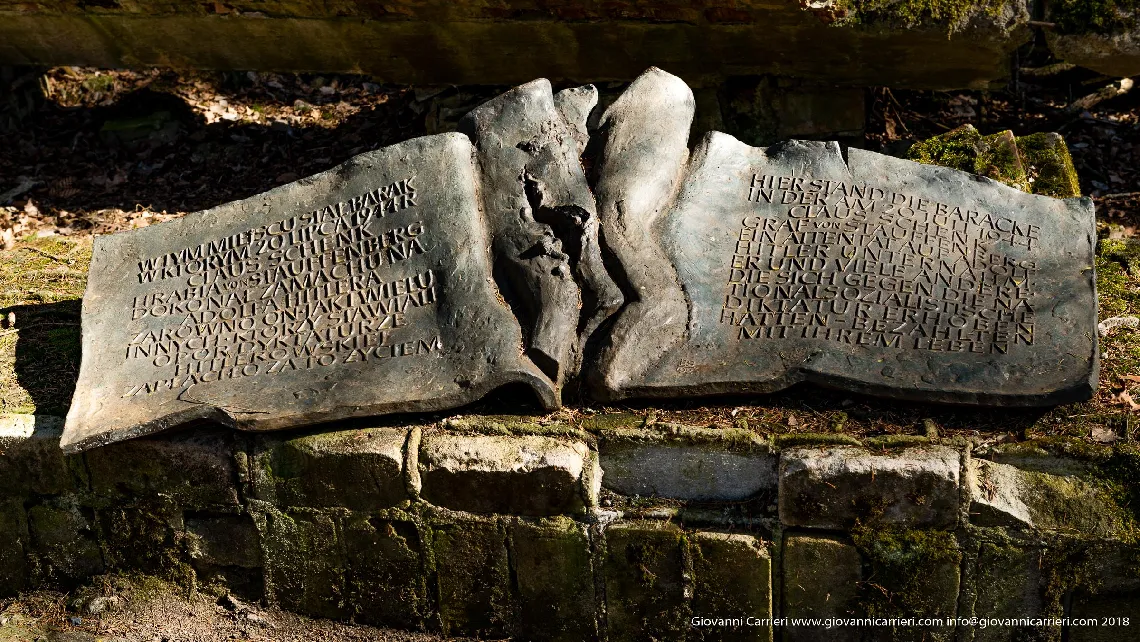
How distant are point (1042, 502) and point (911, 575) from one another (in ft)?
1.33

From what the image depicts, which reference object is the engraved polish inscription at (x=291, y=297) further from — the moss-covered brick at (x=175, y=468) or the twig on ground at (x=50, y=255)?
the twig on ground at (x=50, y=255)

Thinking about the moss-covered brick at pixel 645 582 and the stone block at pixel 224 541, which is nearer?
the moss-covered brick at pixel 645 582

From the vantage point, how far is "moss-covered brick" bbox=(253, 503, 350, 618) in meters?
3.62

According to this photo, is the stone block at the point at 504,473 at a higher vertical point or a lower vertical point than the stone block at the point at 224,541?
higher

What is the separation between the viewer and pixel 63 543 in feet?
12.8

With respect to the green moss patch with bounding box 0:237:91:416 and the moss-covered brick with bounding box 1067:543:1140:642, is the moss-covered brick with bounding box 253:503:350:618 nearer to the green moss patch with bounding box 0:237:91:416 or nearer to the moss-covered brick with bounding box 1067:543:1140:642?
the green moss patch with bounding box 0:237:91:416

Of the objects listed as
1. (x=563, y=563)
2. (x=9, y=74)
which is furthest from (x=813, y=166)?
(x=9, y=74)

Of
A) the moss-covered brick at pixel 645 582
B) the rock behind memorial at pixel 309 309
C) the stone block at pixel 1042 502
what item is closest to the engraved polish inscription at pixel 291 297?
the rock behind memorial at pixel 309 309

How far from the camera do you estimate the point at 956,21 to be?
5340 mm

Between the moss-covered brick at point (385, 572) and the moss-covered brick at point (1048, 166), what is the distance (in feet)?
8.90

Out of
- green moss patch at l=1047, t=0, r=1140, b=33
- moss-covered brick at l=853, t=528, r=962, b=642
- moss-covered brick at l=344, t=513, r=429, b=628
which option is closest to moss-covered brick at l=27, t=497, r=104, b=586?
moss-covered brick at l=344, t=513, r=429, b=628

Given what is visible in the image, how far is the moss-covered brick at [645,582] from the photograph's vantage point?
3346 millimetres

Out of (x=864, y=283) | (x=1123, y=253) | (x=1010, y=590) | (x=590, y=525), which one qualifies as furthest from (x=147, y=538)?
(x=1123, y=253)

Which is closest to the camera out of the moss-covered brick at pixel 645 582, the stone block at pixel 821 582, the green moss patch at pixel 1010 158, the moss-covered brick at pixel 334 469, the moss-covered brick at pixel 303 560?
the stone block at pixel 821 582
